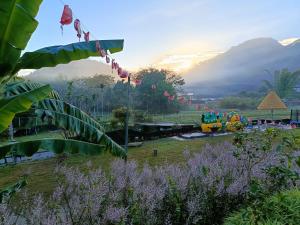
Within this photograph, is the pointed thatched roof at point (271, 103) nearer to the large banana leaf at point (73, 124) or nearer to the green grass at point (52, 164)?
the green grass at point (52, 164)

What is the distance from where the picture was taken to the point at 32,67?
2.65 m

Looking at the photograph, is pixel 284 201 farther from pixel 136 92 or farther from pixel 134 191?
pixel 136 92

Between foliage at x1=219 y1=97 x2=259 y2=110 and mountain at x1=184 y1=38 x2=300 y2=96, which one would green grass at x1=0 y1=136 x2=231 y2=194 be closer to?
foliage at x1=219 y1=97 x2=259 y2=110

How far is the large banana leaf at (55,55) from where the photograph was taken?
2.53m

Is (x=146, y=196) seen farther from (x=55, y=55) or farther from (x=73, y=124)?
(x=55, y=55)

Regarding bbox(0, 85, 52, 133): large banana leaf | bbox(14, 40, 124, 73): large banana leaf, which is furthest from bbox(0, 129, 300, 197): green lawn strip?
bbox(0, 85, 52, 133): large banana leaf

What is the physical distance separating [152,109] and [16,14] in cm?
2939

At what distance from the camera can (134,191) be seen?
127 inches

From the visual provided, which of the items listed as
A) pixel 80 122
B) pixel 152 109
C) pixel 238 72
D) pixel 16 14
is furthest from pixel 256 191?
pixel 238 72

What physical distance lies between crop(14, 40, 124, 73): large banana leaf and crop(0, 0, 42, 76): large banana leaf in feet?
0.89

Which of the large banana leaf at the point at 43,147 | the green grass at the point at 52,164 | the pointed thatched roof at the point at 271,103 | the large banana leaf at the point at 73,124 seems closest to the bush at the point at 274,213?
the large banana leaf at the point at 73,124

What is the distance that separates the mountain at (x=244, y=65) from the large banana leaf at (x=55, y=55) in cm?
7988

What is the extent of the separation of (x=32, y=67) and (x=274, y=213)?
2.65 meters

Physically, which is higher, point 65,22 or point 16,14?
point 65,22
